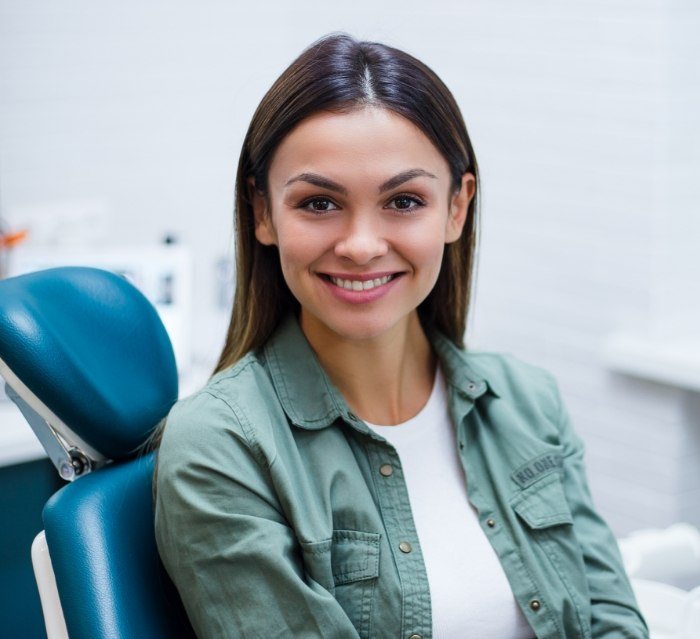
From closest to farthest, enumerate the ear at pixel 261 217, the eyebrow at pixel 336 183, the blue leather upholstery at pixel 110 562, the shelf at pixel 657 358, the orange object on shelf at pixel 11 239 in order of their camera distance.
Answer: the blue leather upholstery at pixel 110 562 → the eyebrow at pixel 336 183 → the ear at pixel 261 217 → the shelf at pixel 657 358 → the orange object on shelf at pixel 11 239

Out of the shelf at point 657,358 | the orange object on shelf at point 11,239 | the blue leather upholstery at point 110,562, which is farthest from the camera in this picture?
the orange object on shelf at point 11,239

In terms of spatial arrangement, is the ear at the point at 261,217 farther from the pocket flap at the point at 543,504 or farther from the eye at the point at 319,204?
the pocket flap at the point at 543,504

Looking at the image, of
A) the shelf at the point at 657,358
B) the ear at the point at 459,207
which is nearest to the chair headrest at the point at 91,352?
the ear at the point at 459,207

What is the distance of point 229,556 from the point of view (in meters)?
1.15

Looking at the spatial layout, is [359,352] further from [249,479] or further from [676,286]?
[676,286]

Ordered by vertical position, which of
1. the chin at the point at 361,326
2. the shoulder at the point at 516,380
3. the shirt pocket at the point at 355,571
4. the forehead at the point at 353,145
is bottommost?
the shirt pocket at the point at 355,571

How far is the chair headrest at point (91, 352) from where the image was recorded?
1213 millimetres

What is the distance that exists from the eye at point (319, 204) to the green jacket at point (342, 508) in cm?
21

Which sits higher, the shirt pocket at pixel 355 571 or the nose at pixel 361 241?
the nose at pixel 361 241

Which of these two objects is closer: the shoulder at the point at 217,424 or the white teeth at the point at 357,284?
the shoulder at the point at 217,424

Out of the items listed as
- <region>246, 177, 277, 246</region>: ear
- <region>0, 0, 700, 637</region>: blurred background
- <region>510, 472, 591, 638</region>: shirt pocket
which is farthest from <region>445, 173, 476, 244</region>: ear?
<region>0, 0, 700, 637</region>: blurred background

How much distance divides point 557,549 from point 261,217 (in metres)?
0.61

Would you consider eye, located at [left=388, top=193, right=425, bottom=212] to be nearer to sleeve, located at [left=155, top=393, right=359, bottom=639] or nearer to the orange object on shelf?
sleeve, located at [left=155, top=393, right=359, bottom=639]

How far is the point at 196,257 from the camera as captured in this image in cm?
303
